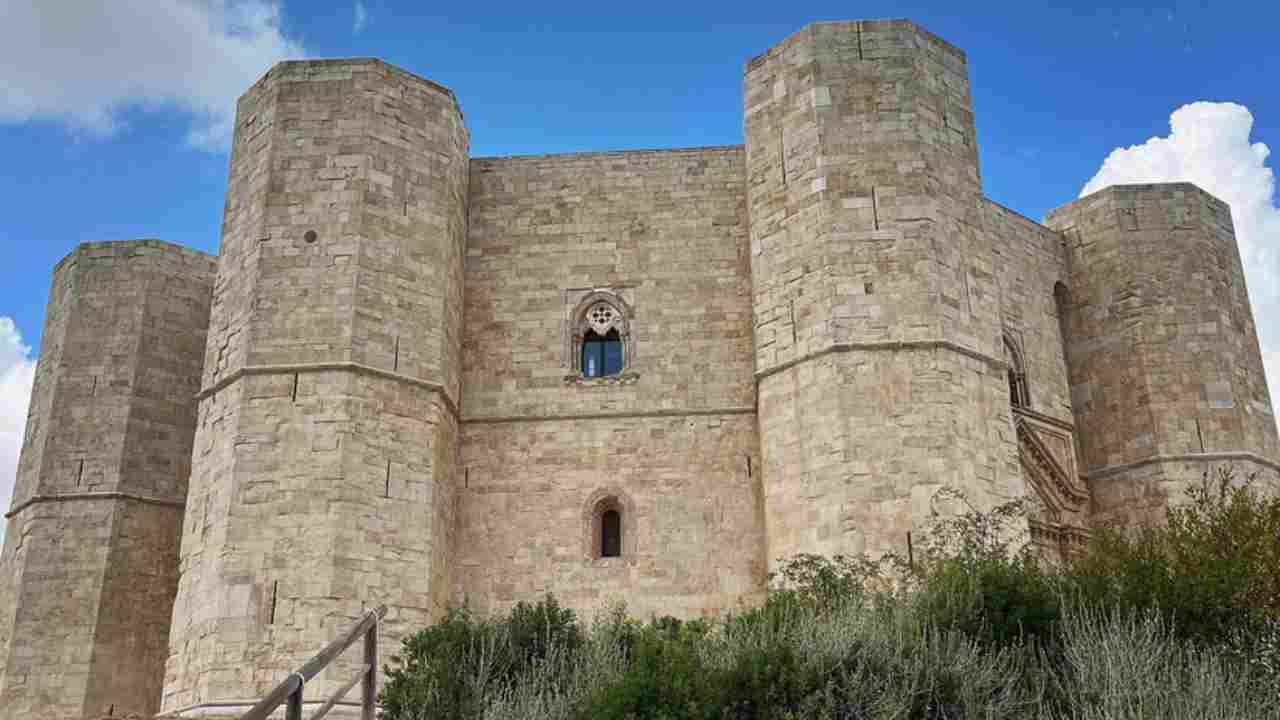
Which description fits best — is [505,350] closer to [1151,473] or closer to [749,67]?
[749,67]

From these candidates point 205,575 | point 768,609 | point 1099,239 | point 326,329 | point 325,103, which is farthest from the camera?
point 1099,239

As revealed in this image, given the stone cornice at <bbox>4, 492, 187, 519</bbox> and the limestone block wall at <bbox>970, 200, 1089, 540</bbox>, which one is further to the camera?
the stone cornice at <bbox>4, 492, 187, 519</bbox>

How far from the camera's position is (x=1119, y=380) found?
691 inches

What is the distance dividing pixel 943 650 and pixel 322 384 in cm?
739

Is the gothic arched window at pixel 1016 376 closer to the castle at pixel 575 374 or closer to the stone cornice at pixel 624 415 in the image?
the castle at pixel 575 374

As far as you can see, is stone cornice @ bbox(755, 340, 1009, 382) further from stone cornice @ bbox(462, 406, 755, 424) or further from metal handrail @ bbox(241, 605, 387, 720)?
metal handrail @ bbox(241, 605, 387, 720)

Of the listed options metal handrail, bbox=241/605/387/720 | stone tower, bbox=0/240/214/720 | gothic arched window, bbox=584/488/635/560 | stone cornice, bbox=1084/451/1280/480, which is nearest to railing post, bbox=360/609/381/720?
metal handrail, bbox=241/605/387/720

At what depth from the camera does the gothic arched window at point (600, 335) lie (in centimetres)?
1609

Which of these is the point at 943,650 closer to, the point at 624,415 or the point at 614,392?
the point at 624,415

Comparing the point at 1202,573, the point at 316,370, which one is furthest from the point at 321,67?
the point at 1202,573

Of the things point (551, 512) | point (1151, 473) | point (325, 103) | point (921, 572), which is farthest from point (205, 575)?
point (1151, 473)

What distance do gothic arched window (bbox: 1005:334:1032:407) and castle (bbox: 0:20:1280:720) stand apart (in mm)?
43

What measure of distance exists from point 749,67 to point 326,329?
6.30 m

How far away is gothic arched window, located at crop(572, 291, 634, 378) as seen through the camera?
52.8 ft
